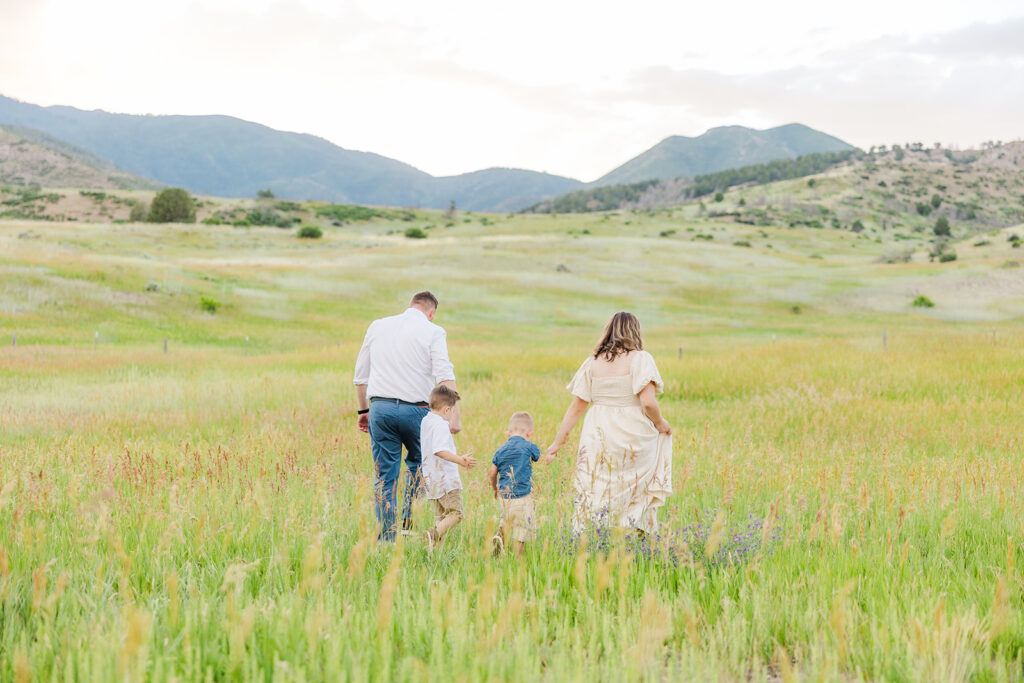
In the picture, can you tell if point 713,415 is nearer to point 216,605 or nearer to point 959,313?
point 216,605

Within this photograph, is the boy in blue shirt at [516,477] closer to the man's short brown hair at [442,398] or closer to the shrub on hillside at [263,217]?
the man's short brown hair at [442,398]

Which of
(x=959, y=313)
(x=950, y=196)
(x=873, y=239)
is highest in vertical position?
(x=950, y=196)

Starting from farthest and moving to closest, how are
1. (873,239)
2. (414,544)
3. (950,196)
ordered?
(950,196)
(873,239)
(414,544)

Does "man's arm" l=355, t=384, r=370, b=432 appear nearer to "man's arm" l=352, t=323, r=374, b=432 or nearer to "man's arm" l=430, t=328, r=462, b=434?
"man's arm" l=352, t=323, r=374, b=432

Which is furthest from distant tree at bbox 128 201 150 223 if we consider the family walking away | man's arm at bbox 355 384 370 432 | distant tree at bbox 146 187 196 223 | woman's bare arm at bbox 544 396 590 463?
woman's bare arm at bbox 544 396 590 463

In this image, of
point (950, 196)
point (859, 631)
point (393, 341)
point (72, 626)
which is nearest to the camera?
point (72, 626)

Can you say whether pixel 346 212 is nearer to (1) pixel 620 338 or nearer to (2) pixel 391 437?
(2) pixel 391 437

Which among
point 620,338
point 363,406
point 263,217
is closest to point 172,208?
point 263,217

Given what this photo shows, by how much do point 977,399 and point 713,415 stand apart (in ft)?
16.6

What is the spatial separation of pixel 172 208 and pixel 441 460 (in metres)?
101

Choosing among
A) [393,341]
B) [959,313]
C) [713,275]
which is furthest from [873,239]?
[393,341]

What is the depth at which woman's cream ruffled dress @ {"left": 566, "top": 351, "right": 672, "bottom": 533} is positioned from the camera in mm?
5871

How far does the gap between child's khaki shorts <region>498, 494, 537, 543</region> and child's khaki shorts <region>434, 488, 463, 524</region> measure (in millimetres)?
557

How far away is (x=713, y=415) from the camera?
1271 centimetres
